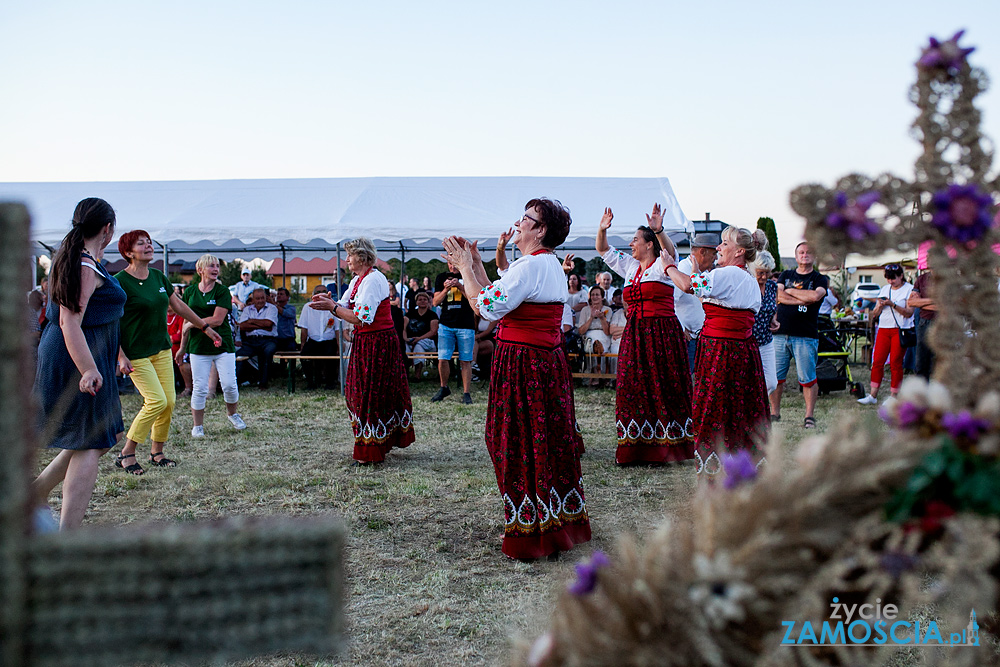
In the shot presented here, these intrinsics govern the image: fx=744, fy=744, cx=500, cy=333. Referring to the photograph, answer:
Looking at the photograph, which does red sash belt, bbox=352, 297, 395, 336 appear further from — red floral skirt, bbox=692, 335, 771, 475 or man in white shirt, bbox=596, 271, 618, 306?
man in white shirt, bbox=596, 271, 618, 306

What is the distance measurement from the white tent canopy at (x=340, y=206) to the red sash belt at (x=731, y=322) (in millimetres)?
5372

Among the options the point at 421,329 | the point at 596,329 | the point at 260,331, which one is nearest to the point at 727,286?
the point at 596,329

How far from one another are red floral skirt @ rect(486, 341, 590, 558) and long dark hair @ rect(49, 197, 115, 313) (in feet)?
6.81

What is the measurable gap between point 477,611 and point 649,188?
9663mm

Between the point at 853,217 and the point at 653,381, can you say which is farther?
the point at 653,381

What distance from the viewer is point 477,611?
3.22 meters

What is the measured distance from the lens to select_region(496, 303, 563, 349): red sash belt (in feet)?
12.6

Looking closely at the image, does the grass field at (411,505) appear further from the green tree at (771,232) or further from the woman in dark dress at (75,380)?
the green tree at (771,232)

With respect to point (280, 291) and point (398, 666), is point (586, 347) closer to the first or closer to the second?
point (280, 291)

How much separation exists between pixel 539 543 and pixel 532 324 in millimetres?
1128

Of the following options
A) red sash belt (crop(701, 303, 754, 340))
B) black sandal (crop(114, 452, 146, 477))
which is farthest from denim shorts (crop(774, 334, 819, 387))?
black sandal (crop(114, 452, 146, 477))

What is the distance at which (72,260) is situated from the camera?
345 centimetres

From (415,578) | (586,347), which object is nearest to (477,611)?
(415,578)

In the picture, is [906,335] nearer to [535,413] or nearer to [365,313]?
[365,313]
